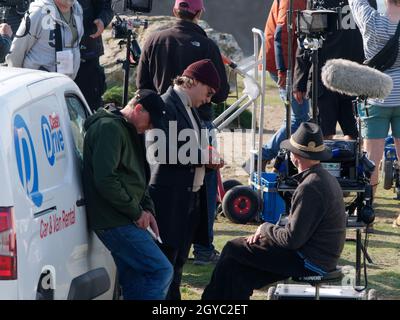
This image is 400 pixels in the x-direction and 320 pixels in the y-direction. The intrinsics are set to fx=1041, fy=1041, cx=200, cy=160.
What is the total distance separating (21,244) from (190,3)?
12.5 feet

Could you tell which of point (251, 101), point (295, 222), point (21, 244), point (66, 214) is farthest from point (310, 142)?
point (251, 101)

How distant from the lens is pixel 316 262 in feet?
21.7

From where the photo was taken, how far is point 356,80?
785 centimetres

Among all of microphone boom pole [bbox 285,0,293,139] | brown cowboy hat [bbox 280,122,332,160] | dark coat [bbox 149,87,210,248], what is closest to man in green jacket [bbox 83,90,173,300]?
dark coat [bbox 149,87,210,248]

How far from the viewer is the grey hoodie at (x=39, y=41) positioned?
924 cm

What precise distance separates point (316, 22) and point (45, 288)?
4305 millimetres

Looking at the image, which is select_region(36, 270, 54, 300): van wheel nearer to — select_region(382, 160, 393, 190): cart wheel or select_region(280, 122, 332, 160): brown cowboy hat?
select_region(280, 122, 332, 160): brown cowboy hat

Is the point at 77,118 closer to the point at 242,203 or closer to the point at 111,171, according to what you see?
the point at 111,171

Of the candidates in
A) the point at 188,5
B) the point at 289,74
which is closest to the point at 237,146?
the point at 289,74

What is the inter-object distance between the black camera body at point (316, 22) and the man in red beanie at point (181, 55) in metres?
0.93

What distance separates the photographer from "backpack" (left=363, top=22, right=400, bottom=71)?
9.47 metres

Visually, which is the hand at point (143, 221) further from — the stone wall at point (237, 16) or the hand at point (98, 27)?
the stone wall at point (237, 16)

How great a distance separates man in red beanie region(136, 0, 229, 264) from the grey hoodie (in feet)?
3.93

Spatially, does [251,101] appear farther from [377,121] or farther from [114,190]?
[114,190]
